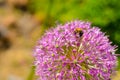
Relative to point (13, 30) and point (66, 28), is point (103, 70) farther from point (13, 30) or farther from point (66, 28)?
point (13, 30)

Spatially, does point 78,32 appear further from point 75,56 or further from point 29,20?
point 29,20

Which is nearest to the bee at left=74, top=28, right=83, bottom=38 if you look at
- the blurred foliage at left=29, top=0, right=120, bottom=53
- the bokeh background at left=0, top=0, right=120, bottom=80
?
the blurred foliage at left=29, top=0, right=120, bottom=53

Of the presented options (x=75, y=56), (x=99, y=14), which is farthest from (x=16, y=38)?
(x=75, y=56)

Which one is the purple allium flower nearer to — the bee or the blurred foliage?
the bee

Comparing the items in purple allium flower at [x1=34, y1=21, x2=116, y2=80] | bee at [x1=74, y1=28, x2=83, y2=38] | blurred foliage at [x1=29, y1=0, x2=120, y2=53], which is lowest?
purple allium flower at [x1=34, y1=21, x2=116, y2=80]

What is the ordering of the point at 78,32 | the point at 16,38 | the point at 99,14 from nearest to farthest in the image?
the point at 78,32
the point at 99,14
the point at 16,38

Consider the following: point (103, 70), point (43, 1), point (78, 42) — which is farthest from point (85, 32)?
point (43, 1)
